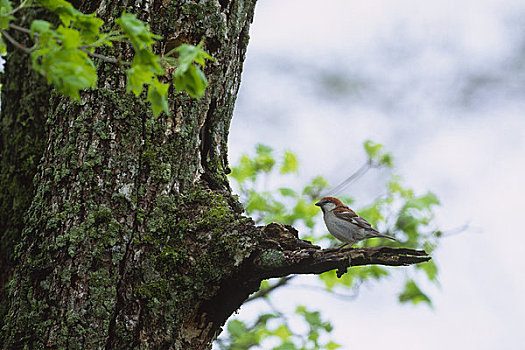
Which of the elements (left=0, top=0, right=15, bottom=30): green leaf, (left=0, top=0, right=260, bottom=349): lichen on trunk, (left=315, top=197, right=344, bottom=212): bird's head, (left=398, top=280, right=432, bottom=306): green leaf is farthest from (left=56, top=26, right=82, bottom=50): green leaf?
(left=398, top=280, right=432, bottom=306): green leaf

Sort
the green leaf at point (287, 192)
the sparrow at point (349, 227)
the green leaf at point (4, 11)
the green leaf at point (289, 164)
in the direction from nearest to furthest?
the green leaf at point (4, 11), the sparrow at point (349, 227), the green leaf at point (287, 192), the green leaf at point (289, 164)

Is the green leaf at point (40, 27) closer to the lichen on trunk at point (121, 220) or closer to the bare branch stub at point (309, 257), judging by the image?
the lichen on trunk at point (121, 220)

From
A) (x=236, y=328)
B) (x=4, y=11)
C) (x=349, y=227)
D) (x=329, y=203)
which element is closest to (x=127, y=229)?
(x=4, y=11)

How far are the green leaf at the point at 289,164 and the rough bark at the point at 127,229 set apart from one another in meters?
2.16

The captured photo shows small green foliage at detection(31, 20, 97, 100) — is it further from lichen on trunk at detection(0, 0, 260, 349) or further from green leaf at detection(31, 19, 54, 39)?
lichen on trunk at detection(0, 0, 260, 349)

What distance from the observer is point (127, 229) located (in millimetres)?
2064

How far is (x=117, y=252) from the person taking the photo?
6.64 feet

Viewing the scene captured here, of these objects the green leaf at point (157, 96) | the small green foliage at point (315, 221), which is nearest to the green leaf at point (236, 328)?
the small green foliage at point (315, 221)

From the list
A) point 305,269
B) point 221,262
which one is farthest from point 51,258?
point 305,269

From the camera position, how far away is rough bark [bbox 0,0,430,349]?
6.44 ft

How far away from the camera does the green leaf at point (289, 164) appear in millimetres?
4492

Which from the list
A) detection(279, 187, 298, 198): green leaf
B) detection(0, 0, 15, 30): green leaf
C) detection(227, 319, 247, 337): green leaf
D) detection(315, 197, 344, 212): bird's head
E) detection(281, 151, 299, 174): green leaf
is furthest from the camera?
detection(281, 151, 299, 174): green leaf

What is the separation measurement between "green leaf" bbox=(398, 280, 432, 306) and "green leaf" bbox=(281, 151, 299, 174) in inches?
52.4

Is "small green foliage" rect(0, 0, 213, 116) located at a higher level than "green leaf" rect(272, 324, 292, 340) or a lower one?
lower
